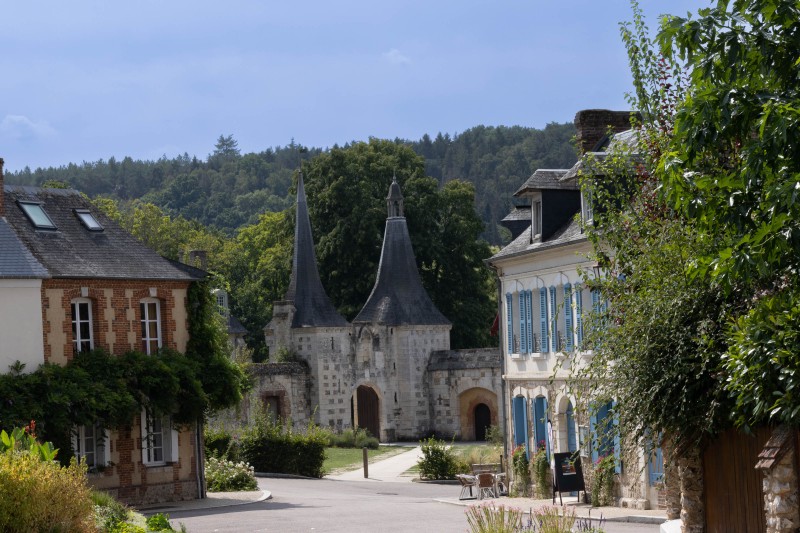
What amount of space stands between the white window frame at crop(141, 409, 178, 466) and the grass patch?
10.6 m

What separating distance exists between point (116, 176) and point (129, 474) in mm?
148957

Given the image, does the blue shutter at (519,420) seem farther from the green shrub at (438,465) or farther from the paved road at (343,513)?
the green shrub at (438,465)

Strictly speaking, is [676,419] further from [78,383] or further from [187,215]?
[187,215]

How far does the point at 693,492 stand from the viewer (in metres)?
16.3

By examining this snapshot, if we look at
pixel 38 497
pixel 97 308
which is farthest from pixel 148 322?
pixel 38 497

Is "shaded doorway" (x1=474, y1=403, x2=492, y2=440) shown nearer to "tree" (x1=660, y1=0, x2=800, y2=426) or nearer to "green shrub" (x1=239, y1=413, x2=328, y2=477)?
"green shrub" (x1=239, y1=413, x2=328, y2=477)

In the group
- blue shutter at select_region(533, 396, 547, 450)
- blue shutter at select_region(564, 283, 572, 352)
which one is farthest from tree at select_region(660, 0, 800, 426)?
blue shutter at select_region(533, 396, 547, 450)

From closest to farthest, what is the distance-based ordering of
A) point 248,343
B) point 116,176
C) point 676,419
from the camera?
point 676,419 → point 248,343 → point 116,176

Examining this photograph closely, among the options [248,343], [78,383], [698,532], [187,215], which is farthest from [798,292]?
[187,215]

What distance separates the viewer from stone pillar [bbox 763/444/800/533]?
13.2 metres

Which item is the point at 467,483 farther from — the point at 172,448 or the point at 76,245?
the point at 76,245

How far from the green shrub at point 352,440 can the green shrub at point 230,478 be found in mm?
16876

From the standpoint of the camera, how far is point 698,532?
53.6 ft

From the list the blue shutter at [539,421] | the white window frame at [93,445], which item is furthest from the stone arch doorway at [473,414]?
the white window frame at [93,445]
